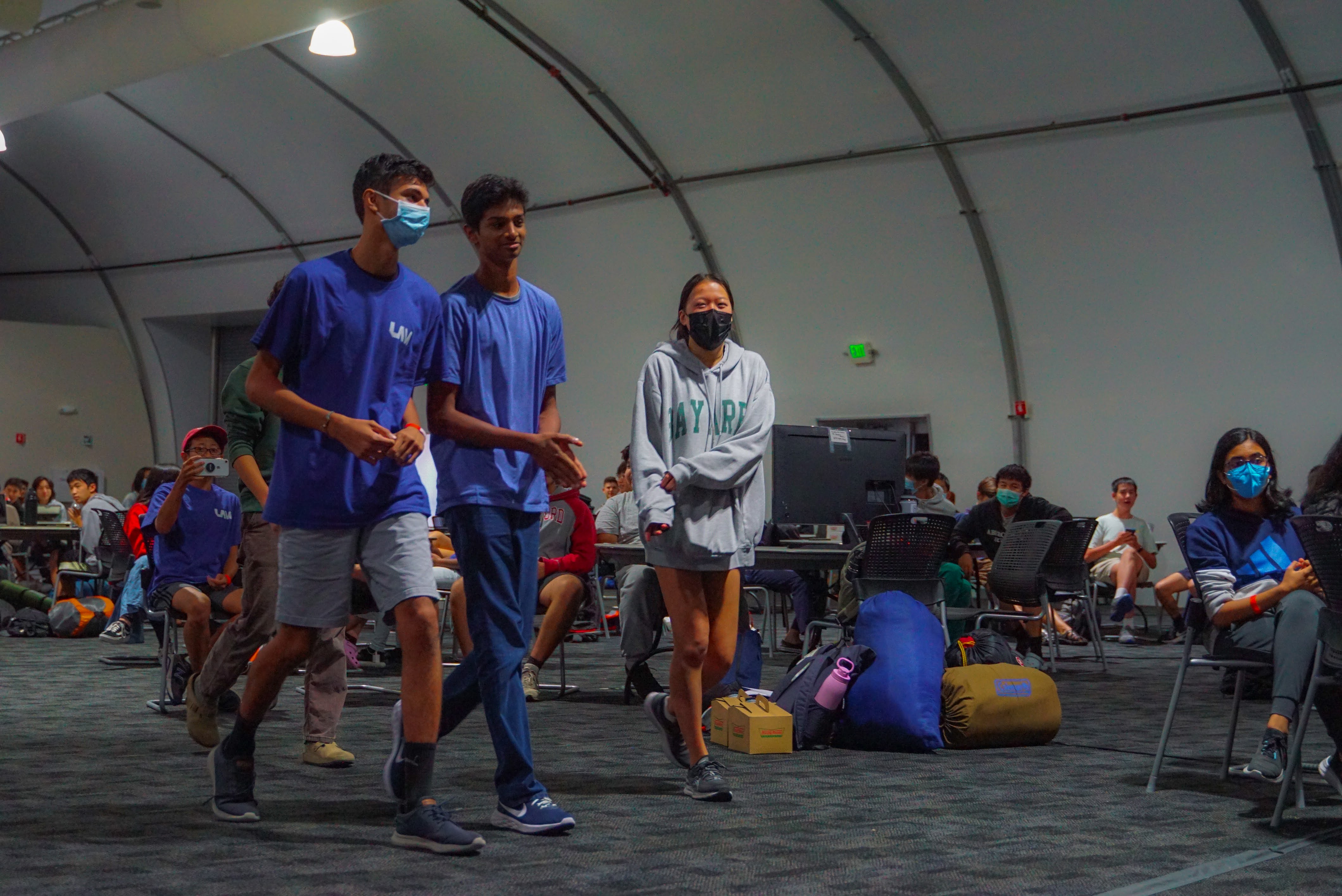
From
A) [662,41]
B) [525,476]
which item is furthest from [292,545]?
[662,41]

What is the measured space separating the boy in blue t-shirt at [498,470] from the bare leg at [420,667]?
0.49 ft

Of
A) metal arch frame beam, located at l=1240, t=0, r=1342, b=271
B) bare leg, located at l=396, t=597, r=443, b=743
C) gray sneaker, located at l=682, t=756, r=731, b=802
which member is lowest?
gray sneaker, located at l=682, t=756, r=731, b=802

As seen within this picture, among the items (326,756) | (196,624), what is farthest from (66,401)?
(326,756)

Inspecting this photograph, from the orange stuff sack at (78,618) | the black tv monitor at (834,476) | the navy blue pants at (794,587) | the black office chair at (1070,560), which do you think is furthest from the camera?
the orange stuff sack at (78,618)

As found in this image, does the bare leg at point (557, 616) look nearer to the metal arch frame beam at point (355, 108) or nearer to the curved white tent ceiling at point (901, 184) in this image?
the curved white tent ceiling at point (901, 184)

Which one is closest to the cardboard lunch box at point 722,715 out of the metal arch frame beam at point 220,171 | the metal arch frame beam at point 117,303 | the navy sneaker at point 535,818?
the navy sneaker at point 535,818

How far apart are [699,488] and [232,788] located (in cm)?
138

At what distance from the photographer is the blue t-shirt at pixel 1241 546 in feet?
12.8

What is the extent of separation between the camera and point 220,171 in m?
14.4

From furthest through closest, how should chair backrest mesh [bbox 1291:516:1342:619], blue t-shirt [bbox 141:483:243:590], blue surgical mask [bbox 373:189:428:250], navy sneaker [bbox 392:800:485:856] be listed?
blue t-shirt [bbox 141:483:243:590] → chair backrest mesh [bbox 1291:516:1342:619] → blue surgical mask [bbox 373:189:428:250] → navy sneaker [bbox 392:800:485:856]

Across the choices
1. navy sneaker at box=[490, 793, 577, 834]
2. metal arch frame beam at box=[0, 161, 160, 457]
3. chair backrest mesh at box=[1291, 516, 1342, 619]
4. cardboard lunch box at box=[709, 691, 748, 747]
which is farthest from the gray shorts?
metal arch frame beam at box=[0, 161, 160, 457]

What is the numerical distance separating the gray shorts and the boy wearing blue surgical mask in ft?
17.1

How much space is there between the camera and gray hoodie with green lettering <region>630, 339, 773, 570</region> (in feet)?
11.6

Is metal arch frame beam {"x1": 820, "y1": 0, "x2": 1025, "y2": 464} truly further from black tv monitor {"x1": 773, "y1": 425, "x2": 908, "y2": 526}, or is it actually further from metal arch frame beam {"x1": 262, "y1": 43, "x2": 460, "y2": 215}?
→ black tv monitor {"x1": 773, "y1": 425, "x2": 908, "y2": 526}
